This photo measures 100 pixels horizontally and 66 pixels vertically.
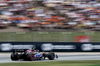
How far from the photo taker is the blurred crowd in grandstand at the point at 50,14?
15.8 meters

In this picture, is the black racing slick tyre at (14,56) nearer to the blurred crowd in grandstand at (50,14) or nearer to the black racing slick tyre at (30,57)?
the black racing slick tyre at (30,57)

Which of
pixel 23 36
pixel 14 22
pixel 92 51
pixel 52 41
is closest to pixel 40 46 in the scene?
pixel 52 41

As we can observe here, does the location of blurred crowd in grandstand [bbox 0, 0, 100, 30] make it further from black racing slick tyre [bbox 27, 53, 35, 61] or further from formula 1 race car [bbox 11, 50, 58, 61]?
black racing slick tyre [bbox 27, 53, 35, 61]

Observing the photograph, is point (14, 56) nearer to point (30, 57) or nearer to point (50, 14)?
point (30, 57)

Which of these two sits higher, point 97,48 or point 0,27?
point 0,27

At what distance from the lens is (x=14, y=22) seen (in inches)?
629

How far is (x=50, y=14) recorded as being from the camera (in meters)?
16.4

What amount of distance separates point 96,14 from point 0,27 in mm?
8291

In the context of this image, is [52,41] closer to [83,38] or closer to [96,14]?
[83,38]

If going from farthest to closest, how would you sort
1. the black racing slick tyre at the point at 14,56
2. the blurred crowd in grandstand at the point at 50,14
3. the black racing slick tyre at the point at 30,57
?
1. the blurred crowd in grandstand at the point at 50,14
2. the black racing slick tyre at the point at 14,56
3. the black racing slick tyre at the point at 30,57

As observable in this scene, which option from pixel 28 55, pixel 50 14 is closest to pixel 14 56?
pixel 28 55

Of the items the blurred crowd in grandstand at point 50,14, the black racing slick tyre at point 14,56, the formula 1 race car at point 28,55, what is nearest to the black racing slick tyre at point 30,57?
the formula 1 race car at point 28,55

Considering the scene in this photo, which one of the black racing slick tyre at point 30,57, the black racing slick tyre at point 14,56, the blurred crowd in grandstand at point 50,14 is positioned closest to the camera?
the black racing slick tyre at point 30,57

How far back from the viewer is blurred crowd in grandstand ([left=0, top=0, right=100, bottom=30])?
621 inches
